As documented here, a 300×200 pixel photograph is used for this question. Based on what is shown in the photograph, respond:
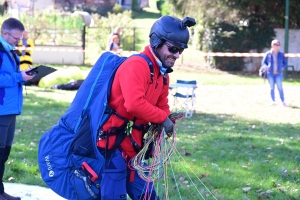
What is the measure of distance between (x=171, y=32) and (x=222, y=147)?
16.7ft

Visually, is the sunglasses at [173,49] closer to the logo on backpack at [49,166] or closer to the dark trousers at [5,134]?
the logo on backpack at [49,166]

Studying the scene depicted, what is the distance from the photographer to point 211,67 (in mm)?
24547

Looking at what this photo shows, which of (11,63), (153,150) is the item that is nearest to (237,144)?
(11,63)

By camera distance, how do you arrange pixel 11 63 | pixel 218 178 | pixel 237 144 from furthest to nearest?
pixel 237 144, pixel 218 178, pixel 11 63

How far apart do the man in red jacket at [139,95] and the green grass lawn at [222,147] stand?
40 centimetres

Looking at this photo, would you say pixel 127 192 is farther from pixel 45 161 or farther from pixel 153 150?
pixel 45 161

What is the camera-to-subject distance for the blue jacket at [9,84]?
5528 millimetres

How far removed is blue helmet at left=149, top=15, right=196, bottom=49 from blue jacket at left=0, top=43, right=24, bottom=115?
2067mm

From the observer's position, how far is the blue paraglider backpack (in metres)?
3.95

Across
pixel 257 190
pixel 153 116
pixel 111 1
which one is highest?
Answer: pixel 111 1

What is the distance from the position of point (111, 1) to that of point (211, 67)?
28531 millimetres

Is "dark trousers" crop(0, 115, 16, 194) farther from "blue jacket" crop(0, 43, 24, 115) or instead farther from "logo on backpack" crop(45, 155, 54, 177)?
"logo on backpack" crop(45, 155, 54, 177)

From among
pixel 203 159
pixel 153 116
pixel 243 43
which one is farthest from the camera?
pixel 243 43

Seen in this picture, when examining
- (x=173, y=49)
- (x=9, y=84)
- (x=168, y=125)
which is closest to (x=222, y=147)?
(x=9, y=84)
